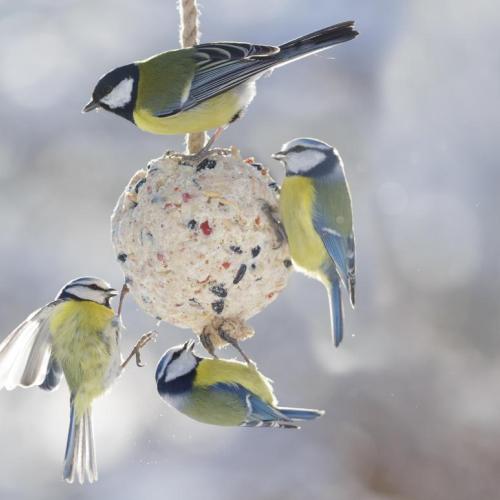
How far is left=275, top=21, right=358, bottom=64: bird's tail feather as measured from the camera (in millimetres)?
2758

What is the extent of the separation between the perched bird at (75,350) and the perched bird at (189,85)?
1.83ft

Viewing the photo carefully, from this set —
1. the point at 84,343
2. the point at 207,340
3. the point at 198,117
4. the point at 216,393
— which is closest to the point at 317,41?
the point at 198,117

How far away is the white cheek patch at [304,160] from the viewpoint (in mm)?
2898

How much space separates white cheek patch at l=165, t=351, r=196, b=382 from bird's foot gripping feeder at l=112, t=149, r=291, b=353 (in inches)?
3.8

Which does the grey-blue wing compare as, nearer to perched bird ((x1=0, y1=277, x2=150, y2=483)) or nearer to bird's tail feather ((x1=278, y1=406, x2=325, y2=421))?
bird's tail feather ((x1=278, y1=406, x2=325, y2=421))

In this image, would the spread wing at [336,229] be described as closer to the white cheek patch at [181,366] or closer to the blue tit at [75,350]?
the white cheek patch at [181,366]

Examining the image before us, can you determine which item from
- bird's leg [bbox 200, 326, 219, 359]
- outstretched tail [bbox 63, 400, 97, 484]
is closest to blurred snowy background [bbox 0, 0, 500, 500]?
outstretched tail [bbox 63, 400, 97, 484]

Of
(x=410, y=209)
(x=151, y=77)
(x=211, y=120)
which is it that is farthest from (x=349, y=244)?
(x=410, y=209)

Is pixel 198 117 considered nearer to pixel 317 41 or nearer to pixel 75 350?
pixel 317 41

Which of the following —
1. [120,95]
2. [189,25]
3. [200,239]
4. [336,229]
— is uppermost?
[189,25]

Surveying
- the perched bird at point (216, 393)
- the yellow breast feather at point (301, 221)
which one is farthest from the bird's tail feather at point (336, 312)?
the perched bird at point (216, 393)

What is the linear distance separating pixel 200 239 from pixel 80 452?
0.90 meters

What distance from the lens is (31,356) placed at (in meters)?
3.18

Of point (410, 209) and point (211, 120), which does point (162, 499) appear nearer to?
point (410, 209)
